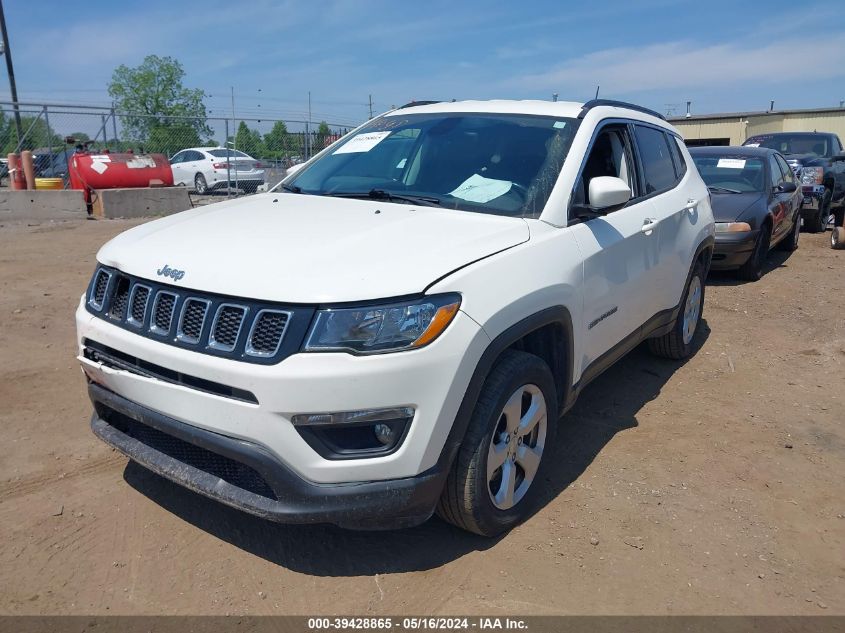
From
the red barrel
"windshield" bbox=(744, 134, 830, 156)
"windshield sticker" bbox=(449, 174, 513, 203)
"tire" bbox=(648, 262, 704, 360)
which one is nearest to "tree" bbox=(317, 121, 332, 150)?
the red barrel

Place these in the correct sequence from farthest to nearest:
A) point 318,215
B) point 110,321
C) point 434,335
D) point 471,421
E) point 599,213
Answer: point 599,213 → point 318,215 → point 110,321 → point 471,421 → point 434,335

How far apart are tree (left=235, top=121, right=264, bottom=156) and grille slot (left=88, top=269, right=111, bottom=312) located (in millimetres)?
18374

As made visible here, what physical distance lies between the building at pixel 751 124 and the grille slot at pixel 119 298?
36.8 m

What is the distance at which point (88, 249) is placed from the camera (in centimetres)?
976

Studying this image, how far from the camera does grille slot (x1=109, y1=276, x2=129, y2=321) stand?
9.84 feet

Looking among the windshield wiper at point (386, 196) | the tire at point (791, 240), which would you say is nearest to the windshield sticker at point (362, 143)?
the windshield wiper at point (386, 196)

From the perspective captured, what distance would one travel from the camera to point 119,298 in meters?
3.04

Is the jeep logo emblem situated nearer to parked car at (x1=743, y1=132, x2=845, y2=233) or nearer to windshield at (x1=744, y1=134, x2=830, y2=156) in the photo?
parked car at (x1=743, y1=132, x2=845, y2=233)

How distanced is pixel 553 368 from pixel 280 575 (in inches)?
61.8

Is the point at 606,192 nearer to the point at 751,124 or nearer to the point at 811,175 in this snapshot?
the point at 811,175

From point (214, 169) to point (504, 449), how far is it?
1845 centimetres

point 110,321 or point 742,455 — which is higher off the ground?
point 110,321
